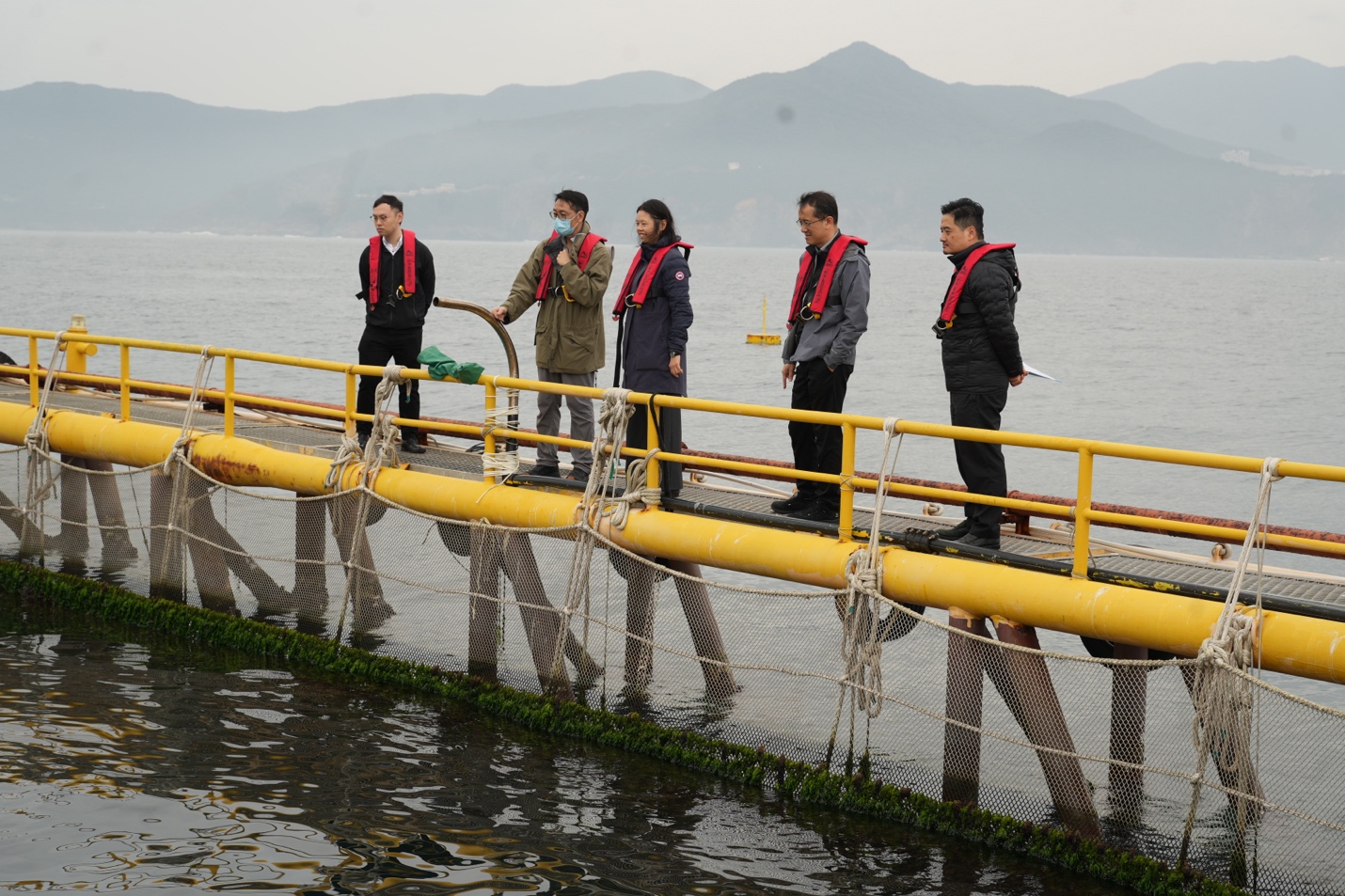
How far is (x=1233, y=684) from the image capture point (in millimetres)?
6551

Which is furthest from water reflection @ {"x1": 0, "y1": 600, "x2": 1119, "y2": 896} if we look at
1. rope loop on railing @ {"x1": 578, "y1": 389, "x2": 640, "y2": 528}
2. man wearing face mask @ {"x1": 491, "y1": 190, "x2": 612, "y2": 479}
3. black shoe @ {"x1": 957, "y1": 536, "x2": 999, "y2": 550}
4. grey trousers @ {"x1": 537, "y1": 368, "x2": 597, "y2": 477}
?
man wearing face mask @ {"x1": 491, "y1": 190, "x2": 612, "y2": 479}

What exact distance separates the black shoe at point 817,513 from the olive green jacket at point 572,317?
201 centimetres

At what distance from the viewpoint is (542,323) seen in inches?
392

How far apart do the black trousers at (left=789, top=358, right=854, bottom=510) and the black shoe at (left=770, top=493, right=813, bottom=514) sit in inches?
1.1

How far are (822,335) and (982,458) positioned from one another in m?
1.33

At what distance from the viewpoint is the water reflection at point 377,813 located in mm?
7289

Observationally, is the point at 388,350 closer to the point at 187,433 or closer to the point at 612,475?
the point at 187,433

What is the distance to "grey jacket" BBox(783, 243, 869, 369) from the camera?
27.8 feet

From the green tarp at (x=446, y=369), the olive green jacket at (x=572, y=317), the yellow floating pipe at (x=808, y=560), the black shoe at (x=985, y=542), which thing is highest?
the olive green jacket at (x=572, y=317)

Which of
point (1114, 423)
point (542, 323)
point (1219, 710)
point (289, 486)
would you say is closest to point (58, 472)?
point (289, 486)

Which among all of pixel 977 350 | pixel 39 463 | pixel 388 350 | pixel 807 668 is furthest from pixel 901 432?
pixel 39 463

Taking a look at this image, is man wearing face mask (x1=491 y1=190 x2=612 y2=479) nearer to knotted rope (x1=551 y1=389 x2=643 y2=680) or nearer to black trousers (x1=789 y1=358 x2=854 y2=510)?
knotted rope (x1=551 y1=389 x2=643 y2=680)

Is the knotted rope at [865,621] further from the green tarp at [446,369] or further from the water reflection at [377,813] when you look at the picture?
the green tarp at [446,369]

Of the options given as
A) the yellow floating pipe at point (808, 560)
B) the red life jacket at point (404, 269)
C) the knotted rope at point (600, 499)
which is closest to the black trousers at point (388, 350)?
the red life jacket at point (404, 269)
